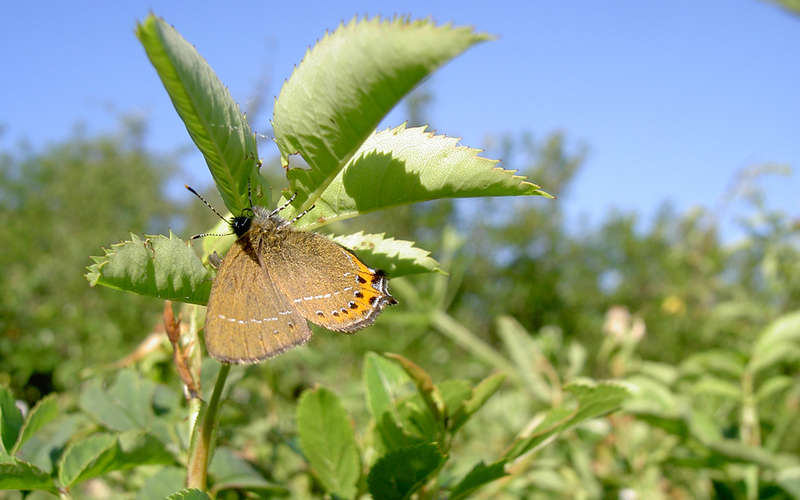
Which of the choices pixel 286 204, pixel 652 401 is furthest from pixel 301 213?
pixel 652 401

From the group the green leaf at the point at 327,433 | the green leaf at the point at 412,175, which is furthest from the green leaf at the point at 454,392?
the green leaf at the point at 412,175

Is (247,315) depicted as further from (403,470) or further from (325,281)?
(403,470)

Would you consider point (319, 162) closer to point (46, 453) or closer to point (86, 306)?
point (46, 453)

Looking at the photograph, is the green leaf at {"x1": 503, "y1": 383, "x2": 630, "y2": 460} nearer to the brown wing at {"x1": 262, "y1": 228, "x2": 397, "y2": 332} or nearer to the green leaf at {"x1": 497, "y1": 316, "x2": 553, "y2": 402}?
the brown wing at {"x1": 262, "y1": 228, "x2": 397, "y2": 332}

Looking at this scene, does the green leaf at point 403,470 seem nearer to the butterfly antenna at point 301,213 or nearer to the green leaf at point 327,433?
the green leaf at point 327,433

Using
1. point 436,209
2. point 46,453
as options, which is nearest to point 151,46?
point 46,453
